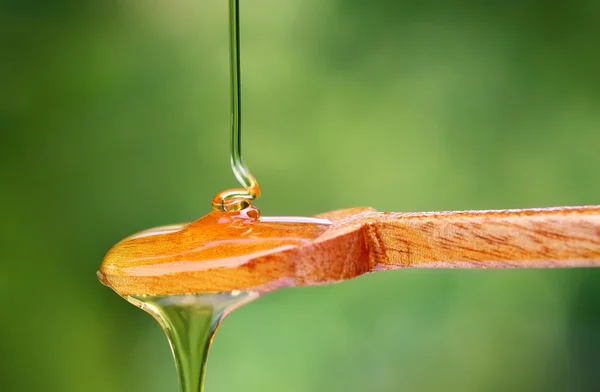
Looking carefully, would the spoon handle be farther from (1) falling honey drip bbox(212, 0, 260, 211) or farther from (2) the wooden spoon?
(1) falling honey drip bbox(212, 0, 260, 211)

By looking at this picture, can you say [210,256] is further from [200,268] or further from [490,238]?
[490,238]

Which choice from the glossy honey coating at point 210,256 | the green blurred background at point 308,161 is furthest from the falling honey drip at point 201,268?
the green blurred background at point 308,161

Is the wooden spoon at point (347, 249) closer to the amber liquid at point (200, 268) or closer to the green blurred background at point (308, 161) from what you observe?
the amber liquid at point (200, 268)

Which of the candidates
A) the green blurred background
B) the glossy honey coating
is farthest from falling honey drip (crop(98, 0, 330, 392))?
the green blurred background

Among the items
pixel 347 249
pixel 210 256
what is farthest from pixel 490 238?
pixel 210 256

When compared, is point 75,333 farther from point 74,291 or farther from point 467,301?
point 467,301
